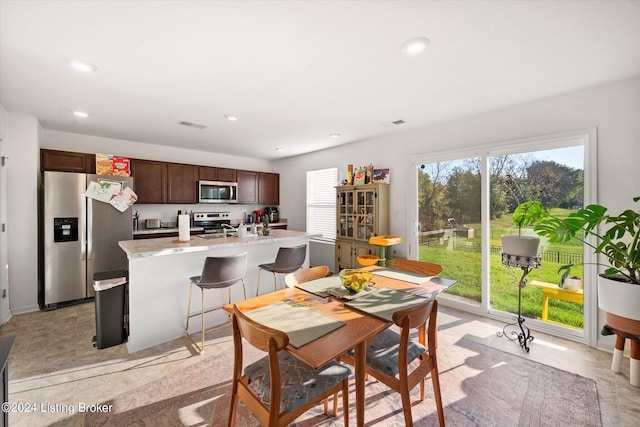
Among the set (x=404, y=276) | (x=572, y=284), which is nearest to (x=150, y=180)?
(x=404, y=276)

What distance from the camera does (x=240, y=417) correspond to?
1.75 metres

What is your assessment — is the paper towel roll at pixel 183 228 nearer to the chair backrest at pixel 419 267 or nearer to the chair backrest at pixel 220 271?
the chair backrest at pixel 220 271

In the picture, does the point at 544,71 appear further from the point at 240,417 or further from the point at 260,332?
the point at 240,417

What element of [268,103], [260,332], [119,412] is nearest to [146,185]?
[268,103]

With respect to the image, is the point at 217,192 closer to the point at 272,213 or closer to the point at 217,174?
the point at 217,174

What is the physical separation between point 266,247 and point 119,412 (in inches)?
79.3

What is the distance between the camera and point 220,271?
8.09 ft

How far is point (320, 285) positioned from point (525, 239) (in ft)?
6.93

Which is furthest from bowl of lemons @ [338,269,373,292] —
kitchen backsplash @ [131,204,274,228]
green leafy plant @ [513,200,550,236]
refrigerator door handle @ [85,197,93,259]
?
kitchen backsplash @ [131,204,274,228]

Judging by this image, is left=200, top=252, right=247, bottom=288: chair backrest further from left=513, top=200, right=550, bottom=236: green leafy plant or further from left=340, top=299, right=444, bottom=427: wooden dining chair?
left=513, top=200, right=550, bottom=236: green leafy plant

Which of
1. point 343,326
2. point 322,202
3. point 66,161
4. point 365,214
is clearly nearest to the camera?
point 343,326

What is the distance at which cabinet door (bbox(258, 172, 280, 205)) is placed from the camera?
6117 millimetres

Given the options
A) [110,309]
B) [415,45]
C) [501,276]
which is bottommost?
[110,309]

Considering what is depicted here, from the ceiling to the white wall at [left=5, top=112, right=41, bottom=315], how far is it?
0.88 feet
